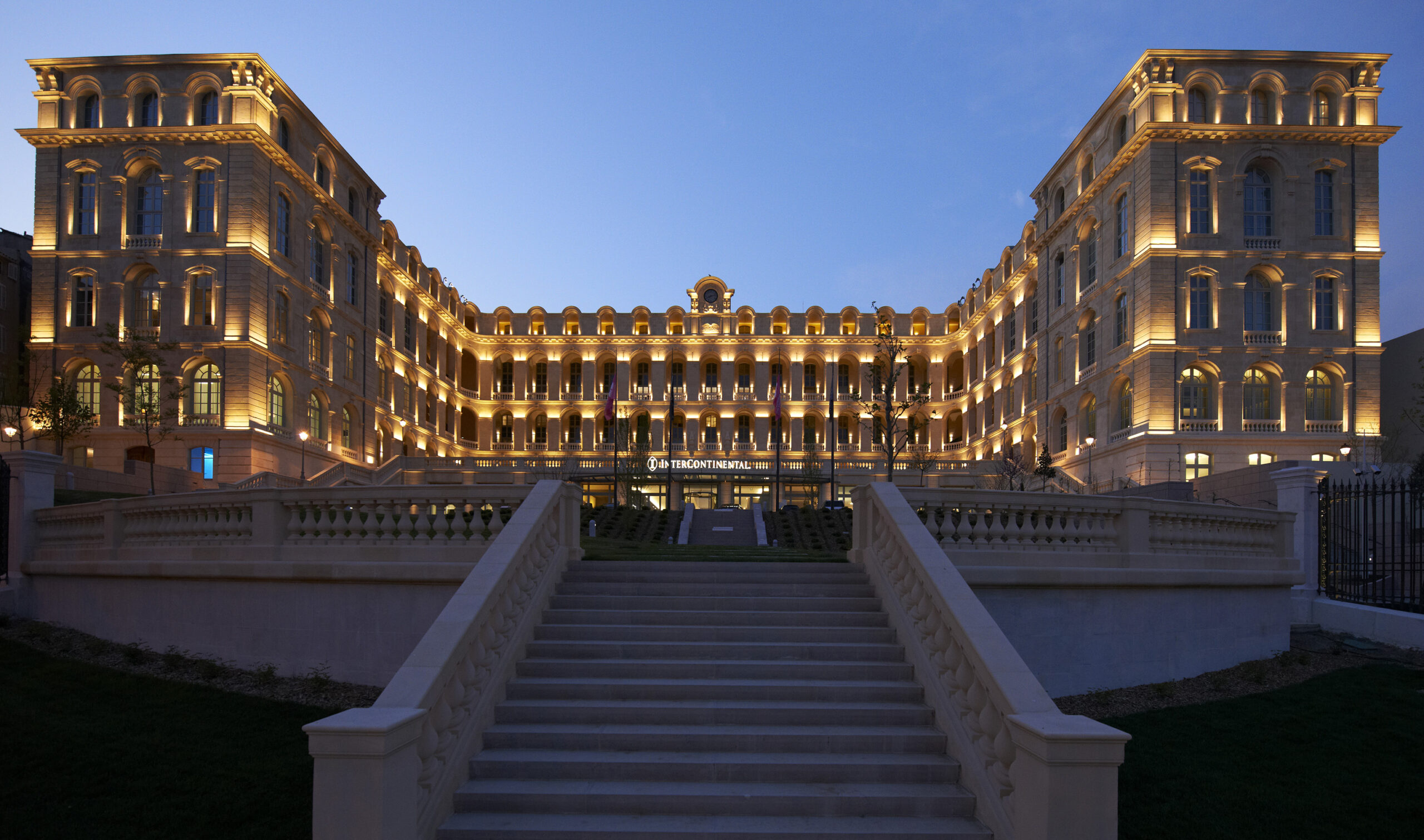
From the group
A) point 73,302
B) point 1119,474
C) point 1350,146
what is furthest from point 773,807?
point 1350,146

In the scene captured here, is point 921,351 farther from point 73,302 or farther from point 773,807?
point 773,807

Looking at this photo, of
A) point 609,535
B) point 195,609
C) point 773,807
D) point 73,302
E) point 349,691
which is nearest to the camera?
point 773,807

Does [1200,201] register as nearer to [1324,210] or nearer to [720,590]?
[1324,210]

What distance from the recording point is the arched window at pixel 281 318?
4191 cm

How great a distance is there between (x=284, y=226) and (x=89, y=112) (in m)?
10.2

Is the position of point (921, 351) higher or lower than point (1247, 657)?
higher

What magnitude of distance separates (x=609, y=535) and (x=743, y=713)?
1664 centimetres

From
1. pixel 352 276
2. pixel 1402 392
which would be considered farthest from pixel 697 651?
pixel 1402 392

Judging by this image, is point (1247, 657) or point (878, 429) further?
point (878, 429)

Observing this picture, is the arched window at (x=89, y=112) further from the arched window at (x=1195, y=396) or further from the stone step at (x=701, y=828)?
the arched window at (x=1195, y=396)

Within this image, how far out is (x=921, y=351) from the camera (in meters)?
71.1

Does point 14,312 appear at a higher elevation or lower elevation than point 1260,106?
lower

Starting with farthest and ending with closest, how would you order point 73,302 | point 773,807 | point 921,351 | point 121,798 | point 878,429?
1. point 921,351
2. point 878,429
3. point 73,302
4. point 121,798
5. point 773,807

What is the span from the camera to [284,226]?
4353 cm
